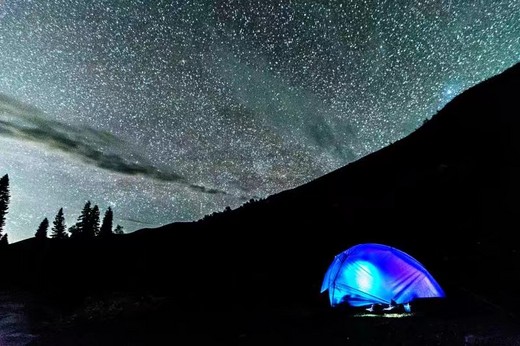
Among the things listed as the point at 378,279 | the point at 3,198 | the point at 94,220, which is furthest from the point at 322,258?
the point at 94,220

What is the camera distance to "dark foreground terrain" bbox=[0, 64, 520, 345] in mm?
8656

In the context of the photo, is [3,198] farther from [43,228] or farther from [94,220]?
[94,220]

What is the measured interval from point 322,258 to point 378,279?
8.04 meters

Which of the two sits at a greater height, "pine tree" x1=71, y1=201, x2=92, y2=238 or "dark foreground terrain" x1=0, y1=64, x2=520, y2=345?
"pine tree" x1=71, y1=201, x2=92, y2=238

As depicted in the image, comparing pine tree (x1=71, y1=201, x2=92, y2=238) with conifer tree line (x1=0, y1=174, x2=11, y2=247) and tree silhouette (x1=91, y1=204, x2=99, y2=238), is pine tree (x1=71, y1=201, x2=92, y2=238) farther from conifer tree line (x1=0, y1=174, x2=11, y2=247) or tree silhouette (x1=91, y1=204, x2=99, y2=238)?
conifer tree line (x1=0, y1=174, x2=11, y2=247)

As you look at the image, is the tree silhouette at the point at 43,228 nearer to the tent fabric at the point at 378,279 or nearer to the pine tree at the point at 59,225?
the pine tree at the point at 59,225

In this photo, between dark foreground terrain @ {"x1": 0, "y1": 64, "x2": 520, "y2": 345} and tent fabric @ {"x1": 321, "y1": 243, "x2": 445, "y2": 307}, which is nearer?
dark foreground terrain @ {"x1": 0, "y1": 64, "x2": 520, "y2": 345}

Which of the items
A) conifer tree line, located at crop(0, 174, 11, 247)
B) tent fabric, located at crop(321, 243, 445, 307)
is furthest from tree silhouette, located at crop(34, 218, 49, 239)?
tent fabric, located at crop(321, 243, 445, 307)

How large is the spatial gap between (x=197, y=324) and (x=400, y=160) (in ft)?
70.4

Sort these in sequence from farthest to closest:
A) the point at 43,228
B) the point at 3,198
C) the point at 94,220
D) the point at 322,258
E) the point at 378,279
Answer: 1. the point at 94,220
2. the point at 43,228
3. the point at 3,198
4. the point at 322,258
5. the point at 378,279

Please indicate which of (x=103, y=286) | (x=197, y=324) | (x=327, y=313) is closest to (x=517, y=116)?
(x=327, y=313)

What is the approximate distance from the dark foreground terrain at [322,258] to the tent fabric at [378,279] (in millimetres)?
657

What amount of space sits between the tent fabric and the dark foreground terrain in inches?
25.9

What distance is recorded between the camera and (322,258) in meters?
18.0
